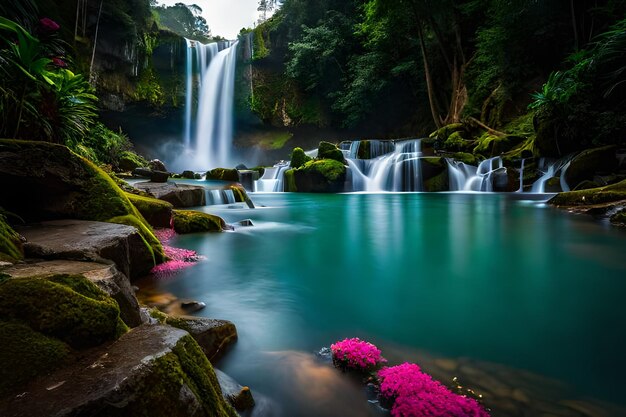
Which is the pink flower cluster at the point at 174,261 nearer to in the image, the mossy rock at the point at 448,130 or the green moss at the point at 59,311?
the green moss at the point at 59,311

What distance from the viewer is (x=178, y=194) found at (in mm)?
10492

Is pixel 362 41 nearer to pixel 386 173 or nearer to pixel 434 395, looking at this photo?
pixel 386 173

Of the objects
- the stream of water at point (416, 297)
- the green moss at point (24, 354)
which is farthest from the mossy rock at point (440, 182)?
the green moss at point (24, 354)

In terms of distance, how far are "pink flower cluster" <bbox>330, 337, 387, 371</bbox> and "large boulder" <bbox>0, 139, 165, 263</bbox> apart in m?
2.92

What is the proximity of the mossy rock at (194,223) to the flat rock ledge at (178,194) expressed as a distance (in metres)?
2.42

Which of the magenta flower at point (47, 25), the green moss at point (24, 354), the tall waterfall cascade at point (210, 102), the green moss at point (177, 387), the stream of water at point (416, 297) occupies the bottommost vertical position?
the stream of water at point (416, 297)

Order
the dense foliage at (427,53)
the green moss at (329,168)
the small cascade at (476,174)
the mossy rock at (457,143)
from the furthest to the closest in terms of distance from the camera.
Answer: the mossy rock at (457,143) < the green moss at (329,168) < the dense foliage at (427,53) < the small cascade at (476,174)

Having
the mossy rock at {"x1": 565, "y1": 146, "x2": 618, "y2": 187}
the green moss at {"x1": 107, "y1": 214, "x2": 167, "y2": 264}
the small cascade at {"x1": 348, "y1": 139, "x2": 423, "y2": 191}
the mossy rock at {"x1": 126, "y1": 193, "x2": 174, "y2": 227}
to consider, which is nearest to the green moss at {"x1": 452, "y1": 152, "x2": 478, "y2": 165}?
the small cascade at {"x1": 348, "y1": 139, "x2": 423, "y2": 191}

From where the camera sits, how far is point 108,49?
2389 centimetres

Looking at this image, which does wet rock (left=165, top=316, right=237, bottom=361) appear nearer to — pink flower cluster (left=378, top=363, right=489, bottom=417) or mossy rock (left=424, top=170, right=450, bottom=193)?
pink flower cluster (left=378, top=363, right=489, bottom=417)

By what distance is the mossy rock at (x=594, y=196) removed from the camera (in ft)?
28.9

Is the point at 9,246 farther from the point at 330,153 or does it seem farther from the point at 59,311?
the point at 330,153

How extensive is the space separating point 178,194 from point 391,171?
40.4ft

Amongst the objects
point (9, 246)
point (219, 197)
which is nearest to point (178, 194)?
point (219, 197)
